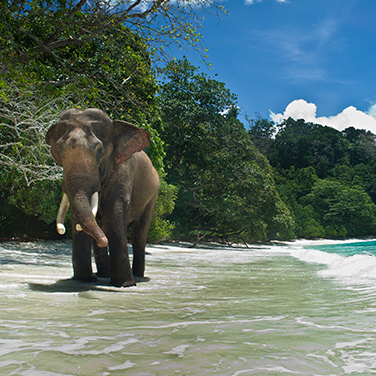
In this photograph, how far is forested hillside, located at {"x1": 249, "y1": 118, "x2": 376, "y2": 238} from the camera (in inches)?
2224

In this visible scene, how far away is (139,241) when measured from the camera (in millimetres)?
7387

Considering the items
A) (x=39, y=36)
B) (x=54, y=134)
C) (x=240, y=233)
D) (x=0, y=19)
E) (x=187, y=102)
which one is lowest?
(x=240, y=233)

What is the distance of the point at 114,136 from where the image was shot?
5.89 meters

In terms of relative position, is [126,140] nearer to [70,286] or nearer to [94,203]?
[94,203]

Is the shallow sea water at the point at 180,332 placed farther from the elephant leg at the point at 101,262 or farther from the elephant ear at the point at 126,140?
the elephant ear at the point at 126,140

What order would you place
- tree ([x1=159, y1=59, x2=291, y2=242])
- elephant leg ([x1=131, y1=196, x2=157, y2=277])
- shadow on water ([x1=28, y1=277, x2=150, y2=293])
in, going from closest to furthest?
shadow on water ([x1=28, y1=277, x2=150, y2=293]), elephant leg ([x1=131, y1=196, x2=157, y2=277]), tree ([x1=159, y1=59, x2=291, y2=242])

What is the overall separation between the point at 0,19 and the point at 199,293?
6365 mm

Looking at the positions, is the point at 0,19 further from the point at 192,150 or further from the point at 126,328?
the point at 192,150

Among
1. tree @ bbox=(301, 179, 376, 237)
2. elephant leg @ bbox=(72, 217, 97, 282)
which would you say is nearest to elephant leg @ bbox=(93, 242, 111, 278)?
elephant leg @ bbox=(72, 217, 97, 282)

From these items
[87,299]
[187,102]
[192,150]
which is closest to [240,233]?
[192,150]

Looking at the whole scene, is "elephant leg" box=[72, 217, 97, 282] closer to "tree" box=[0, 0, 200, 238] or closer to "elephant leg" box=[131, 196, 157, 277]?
"elephant leg" box=[131, 196, 157, 277]

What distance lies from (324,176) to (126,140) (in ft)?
253

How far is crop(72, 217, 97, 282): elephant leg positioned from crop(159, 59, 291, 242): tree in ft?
68.5

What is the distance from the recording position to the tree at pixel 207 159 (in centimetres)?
2770
